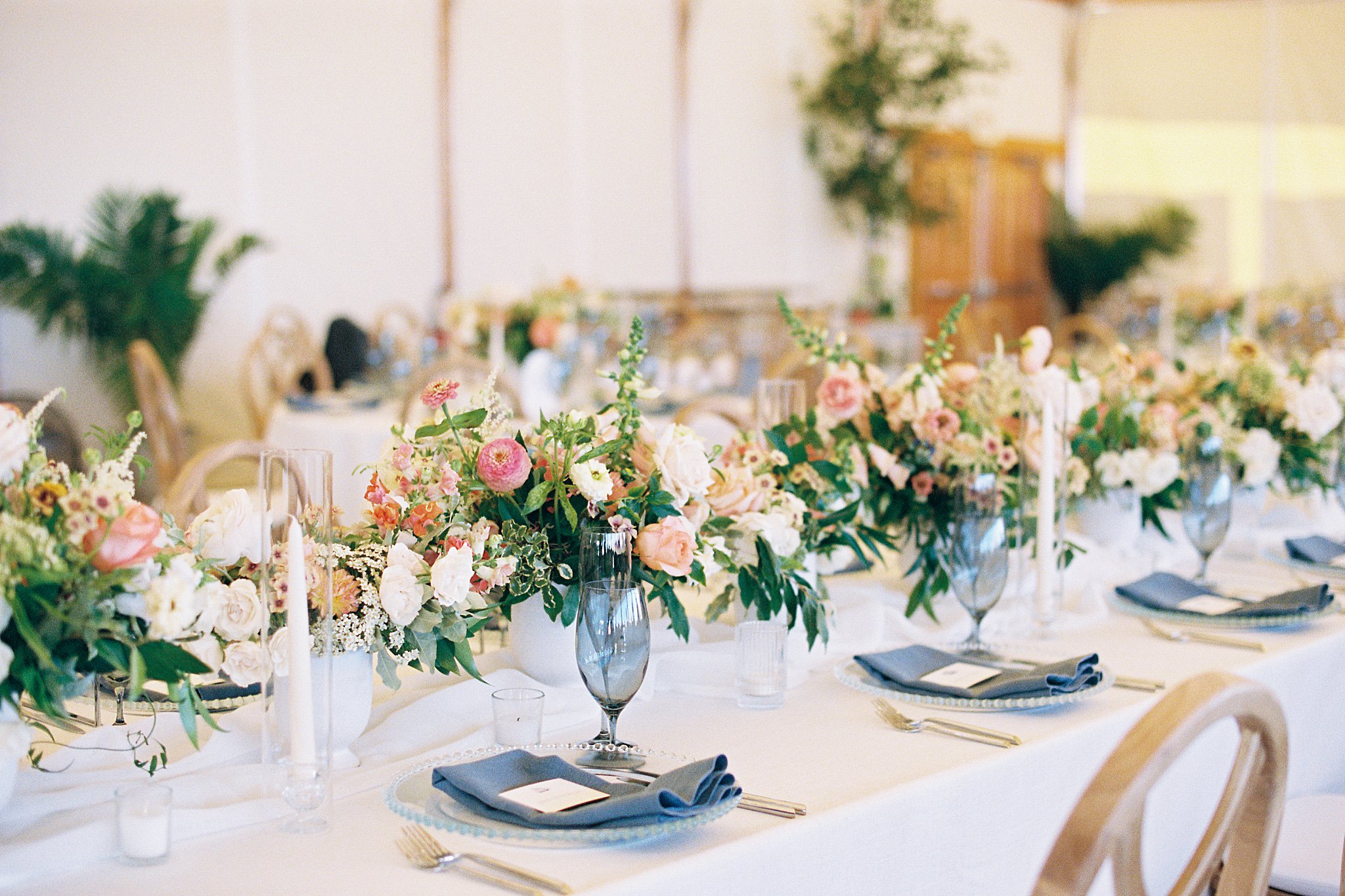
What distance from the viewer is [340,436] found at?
4129 millimetres

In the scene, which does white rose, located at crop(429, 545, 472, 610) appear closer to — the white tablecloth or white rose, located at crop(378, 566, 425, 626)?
white rose, located at crop(378, 566, 425, 626)

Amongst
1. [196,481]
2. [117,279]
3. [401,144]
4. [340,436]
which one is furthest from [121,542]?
[401,144]

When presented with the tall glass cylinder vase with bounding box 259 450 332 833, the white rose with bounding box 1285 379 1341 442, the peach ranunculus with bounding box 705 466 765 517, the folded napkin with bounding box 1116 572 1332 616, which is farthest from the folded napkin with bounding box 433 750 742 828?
the white rose with bounding box 1285 379 1341 442

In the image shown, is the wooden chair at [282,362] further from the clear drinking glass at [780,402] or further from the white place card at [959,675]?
the white place card at [959,675]

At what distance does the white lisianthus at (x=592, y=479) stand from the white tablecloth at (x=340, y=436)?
2.39 metres


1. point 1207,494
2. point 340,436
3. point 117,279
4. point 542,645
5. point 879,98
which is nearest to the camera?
point 542,645

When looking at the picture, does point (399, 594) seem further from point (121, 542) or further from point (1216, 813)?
point (1216, 813)

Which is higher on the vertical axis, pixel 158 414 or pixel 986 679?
pixel 158 414

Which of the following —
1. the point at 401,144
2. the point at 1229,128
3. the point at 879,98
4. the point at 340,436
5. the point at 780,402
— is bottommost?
the point at 340,436

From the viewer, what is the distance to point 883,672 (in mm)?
1725

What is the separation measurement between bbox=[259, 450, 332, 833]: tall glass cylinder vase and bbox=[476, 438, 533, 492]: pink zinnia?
10.7 inches

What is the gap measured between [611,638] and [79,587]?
498 millimetres

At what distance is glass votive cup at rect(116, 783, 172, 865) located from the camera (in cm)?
118

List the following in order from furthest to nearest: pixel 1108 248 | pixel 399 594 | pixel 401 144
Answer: pixel 1108 248 < pixel 401 144 < pixel 399 594
